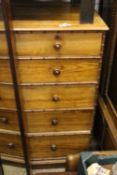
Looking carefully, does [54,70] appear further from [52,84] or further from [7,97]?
[7,97]

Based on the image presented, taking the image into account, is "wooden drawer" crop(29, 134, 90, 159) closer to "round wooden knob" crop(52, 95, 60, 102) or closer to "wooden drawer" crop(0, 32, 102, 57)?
"round wooden knob" crop(52, 95, 60, 102)

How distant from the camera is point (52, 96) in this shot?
123 cm

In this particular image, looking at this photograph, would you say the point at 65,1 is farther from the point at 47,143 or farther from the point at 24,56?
the point at 47,143

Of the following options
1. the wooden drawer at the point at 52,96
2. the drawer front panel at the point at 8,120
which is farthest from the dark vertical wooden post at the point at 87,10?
the drawer front panel at the point at 8,120

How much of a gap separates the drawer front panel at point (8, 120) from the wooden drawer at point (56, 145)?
0.43 feet

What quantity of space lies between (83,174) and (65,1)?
3.12 feet

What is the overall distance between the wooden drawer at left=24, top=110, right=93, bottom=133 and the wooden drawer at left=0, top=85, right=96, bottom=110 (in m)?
0.05

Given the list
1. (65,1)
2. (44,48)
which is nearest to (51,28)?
(44,48)

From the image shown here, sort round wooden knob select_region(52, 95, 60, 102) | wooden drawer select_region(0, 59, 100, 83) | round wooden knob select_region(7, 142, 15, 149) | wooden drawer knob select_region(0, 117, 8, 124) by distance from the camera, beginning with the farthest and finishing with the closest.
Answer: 1. round wooden knob select_region(7, 142, 15, 149)
2. wooden drawer knob select_region(0, 117, 8, 124)
3. round wooden knob select_region(52, 95, 60, 102)
4. wooden drawer select_region(0, 59, 100, 83)

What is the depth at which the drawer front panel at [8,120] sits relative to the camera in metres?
1.30

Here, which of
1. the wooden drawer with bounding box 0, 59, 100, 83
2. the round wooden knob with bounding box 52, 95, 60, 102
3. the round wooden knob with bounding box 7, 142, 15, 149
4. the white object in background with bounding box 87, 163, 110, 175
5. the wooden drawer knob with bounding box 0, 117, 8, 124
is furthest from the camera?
the round wooden knob with bounding box 7, 142, 15, 149

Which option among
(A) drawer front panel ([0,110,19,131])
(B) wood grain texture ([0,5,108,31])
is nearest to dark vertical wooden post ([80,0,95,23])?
(B) wood grain texture ([0,5,108,31])

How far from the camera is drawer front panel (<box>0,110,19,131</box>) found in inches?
51.3

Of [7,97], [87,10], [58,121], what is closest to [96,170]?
[58,121]
